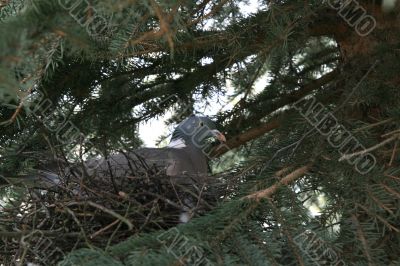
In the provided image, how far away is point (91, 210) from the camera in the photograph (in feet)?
8.96

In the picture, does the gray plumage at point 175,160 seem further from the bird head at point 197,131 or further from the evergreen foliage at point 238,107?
the evergreen foliage at point 238,107

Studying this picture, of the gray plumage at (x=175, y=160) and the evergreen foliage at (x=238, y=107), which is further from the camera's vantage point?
the gray plumage at (x=175, y=160)

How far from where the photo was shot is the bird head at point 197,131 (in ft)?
12.7

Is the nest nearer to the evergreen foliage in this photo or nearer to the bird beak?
the evergreen foliage

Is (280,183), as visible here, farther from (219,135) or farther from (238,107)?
(238,107)

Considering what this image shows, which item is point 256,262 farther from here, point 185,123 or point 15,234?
point 185,123

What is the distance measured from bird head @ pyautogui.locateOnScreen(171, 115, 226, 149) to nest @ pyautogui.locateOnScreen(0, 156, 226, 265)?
85 cm

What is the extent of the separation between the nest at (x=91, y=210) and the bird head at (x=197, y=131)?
0.85m

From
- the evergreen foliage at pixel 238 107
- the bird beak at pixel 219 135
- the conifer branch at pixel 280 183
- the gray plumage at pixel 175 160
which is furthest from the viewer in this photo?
the bird beak at pixel 219 135

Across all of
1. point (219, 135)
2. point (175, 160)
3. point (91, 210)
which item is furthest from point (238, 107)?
point (91, 210)

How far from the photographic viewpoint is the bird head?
3.86 meters

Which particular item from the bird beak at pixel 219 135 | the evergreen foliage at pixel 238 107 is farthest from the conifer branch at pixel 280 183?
the bird beak at pixel 219 135

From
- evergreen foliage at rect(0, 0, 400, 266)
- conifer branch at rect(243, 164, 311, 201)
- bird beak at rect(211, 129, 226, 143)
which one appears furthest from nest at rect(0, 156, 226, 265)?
A: bird beak at rect(211, 129, 226, 143)

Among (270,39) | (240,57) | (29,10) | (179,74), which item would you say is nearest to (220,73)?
(179,74)
